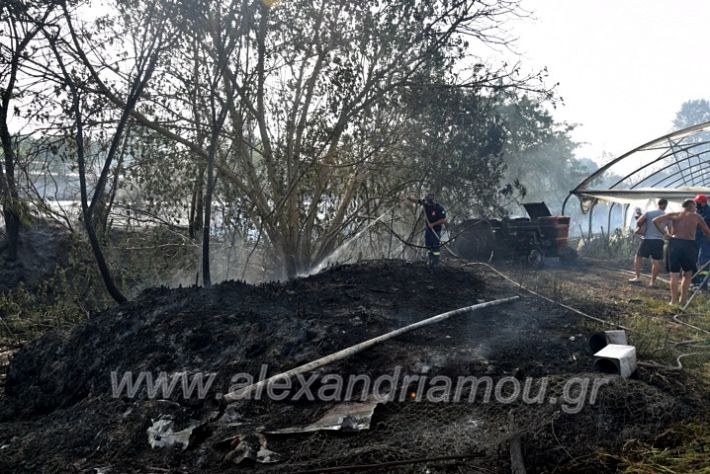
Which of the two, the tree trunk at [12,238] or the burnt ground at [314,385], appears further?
the tree trunk at [12,238]

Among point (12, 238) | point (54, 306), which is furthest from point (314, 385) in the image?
point (12, 238)

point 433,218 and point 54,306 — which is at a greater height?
point 433,218

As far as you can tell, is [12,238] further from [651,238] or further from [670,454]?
[651,238]

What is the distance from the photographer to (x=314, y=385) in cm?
491

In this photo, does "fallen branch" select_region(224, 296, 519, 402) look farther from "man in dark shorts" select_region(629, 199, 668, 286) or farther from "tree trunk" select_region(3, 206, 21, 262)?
"tree trunk" select_region(3, 206, 21, 262)

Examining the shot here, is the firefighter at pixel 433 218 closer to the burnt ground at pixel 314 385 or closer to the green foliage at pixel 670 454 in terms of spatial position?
the burnt ground at pixel 314 385

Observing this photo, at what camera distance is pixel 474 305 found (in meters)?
7.27

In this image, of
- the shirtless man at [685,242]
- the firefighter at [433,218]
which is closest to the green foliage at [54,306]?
the firefighter at [433,218]

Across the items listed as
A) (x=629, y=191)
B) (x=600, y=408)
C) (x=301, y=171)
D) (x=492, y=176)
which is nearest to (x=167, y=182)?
(x=301, y=171)

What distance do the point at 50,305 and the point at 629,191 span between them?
A: 14.2 metres

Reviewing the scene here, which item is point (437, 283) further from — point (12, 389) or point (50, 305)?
point (50, 305)

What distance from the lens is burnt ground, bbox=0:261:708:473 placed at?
3.96 m

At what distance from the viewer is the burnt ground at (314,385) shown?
396 cm

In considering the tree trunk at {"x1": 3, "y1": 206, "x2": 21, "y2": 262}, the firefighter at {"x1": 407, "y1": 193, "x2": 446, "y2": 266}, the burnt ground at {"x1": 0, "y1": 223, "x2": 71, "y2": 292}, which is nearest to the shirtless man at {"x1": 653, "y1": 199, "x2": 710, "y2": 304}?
the firefighter at {"x1": 407, "y1": 193, "x2": 446, "y2": 266}
